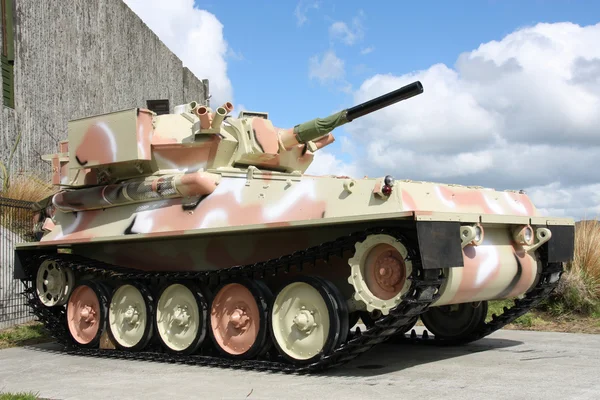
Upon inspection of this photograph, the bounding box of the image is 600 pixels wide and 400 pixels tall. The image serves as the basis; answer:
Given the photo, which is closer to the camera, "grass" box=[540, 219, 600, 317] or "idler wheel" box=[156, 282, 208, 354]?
"idler wheel" box=[156, 282, 208, 354]

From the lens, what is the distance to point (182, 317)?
921 centimetres

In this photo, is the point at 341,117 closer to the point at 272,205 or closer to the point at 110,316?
the point at 272,205

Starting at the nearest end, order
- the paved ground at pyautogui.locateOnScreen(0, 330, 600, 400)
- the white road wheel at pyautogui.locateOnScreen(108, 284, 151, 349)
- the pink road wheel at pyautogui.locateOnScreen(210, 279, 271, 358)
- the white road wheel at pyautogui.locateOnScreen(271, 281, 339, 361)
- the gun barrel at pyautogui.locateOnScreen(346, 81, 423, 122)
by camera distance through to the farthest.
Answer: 1. the paved ground at pyautogui.locateOnScreen(0, 330, 600, 400)
2. the white road wheel at pyautogui.locateOnScreen(271, 281, 339, 361)
3. the pink road wheel at pyautogui.locateOnScreen(210, 279, 271, 358)
4. the gun barrel at pyautogui.locateOnScreen(346, 81, 423, 122)
5. the white road wheel at pyautogui.locateOnScreen(108, 284, 151, 349)

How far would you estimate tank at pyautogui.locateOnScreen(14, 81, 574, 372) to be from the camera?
24.3 ft

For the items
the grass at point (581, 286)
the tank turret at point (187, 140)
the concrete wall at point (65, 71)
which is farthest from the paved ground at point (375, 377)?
the concrete wall at point (65, 71)

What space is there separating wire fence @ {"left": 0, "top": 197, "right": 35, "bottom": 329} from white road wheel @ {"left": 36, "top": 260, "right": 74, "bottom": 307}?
172 cm

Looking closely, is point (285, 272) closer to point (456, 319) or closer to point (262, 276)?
point (262, 276)

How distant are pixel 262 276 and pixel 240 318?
559mm

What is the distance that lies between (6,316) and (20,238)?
1756 millimetres

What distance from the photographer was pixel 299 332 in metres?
7.96

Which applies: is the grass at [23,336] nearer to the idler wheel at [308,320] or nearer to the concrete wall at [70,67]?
the concrete wall at [70,67]

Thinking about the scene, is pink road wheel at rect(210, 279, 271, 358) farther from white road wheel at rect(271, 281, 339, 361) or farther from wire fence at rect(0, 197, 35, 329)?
wire fence at rect(0, 197, 35, 329)

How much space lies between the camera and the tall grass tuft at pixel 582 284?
11992mm

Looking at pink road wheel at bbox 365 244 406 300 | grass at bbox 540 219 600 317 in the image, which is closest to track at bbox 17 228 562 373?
pink road wheel at bbox 365 244 406 300
